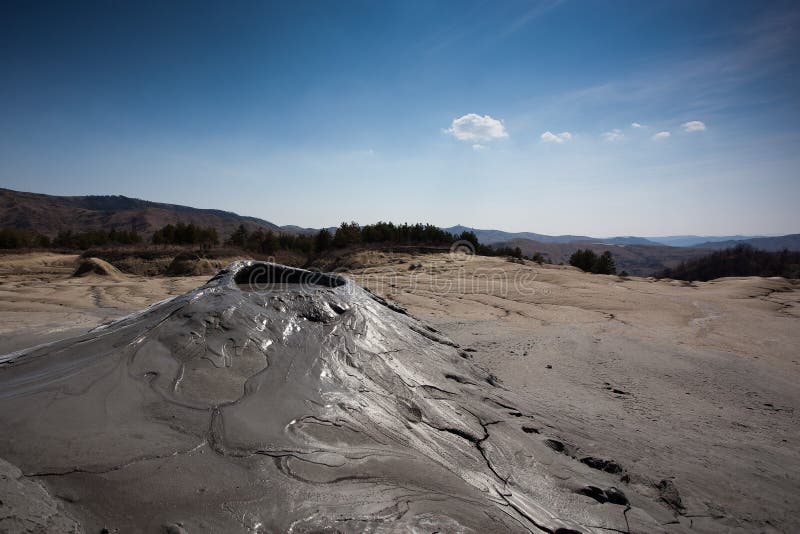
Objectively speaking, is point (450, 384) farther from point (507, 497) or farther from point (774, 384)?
point (774, 384)

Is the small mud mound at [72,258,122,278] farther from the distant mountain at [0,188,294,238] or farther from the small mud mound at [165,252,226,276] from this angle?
the distant mountain at [0,188,294,238]

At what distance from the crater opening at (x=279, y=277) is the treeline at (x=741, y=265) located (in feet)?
137

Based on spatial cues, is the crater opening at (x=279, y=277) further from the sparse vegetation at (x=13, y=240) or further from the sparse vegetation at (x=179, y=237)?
the sparse vegetation at (x=13, y=240)

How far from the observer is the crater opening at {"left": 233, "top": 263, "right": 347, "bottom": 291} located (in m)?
5.17

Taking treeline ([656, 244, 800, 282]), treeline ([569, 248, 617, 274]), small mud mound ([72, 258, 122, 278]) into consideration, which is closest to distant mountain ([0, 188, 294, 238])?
small mud mound ([72, 258, 122, 278])

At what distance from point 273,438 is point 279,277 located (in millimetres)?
3603

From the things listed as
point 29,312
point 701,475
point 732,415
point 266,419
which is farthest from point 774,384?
point 29,312

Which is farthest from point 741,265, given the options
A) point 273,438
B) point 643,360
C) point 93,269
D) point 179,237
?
point 93,269

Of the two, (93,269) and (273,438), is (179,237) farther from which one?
(273,438)

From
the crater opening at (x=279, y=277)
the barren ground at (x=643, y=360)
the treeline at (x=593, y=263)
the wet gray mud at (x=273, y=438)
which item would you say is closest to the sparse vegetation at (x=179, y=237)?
the barren ground at (x=643, y=360)

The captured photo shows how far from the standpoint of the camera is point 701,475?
3.56 metres

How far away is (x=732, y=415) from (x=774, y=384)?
2059 mm

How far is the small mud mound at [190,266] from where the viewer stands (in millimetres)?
20828

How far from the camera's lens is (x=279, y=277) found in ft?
18.2
